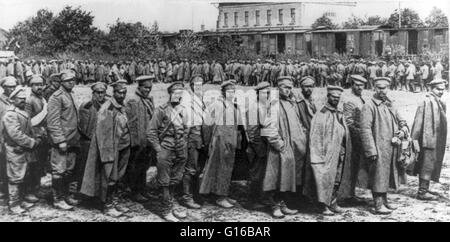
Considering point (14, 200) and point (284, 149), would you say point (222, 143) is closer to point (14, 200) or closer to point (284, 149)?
point (284, 149)

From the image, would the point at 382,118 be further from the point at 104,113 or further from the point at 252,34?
the point at 252,34

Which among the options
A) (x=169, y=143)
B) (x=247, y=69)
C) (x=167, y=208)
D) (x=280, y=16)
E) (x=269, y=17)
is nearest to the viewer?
(x=169, y=143)

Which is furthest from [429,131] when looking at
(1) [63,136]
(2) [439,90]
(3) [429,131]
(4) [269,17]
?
(1) [63,136]

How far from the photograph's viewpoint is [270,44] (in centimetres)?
1055

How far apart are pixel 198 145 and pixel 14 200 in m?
2.43

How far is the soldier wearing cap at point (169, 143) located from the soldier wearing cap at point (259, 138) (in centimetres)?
84

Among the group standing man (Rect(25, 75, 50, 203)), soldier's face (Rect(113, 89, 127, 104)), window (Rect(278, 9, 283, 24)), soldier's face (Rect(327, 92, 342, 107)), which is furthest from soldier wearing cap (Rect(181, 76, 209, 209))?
window (Rect(278, 9, 283, 24))

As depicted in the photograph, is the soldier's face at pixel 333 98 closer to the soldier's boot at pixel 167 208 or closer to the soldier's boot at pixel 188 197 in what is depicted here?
the soldier's boot at pixel 188 197

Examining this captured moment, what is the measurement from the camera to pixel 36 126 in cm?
625

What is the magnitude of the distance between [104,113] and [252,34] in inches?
185

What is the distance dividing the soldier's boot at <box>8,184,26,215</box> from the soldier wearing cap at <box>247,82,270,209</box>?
9.75 feet

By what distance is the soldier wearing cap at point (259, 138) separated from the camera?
5863 millimetres

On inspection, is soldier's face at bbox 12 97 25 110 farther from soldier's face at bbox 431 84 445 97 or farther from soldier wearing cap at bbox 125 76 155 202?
soldier's face at bbox 431 84 445 97

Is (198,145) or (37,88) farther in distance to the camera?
(37,88)
